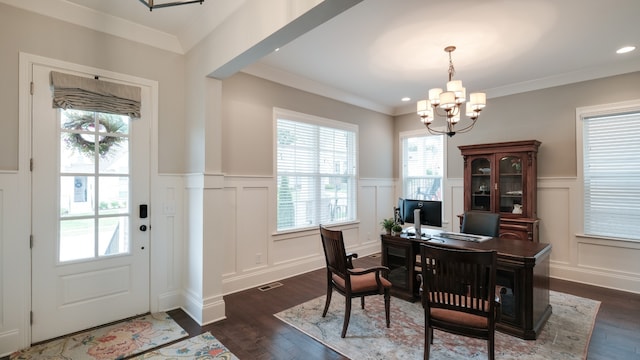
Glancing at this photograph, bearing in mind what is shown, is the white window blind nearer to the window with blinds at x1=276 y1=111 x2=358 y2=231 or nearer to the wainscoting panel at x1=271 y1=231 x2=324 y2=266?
the window with blinds at x1=276 y1=111 x2=358 y2=231

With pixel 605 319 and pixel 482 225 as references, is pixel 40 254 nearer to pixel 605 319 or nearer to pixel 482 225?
pixel 482 225

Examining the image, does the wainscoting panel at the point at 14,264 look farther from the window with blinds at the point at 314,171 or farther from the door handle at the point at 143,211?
the window with blinds at the point at 314,171

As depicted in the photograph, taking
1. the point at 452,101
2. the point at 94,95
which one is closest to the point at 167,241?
the point at 94,95

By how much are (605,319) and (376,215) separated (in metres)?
3.49

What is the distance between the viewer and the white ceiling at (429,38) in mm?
2646

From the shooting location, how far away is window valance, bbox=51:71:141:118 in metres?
2.60

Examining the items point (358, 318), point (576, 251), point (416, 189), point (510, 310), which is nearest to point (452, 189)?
point (416, 189)

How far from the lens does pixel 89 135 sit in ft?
9.18

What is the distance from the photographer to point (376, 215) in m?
5.96

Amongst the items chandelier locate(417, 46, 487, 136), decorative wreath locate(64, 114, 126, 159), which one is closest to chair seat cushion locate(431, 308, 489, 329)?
chandelier locate(417, 46, 487, 136)

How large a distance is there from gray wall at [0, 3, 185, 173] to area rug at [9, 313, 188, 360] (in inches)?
59.8

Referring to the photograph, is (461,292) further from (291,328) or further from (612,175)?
(612,175)

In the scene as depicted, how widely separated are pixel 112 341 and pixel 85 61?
8.29 ft

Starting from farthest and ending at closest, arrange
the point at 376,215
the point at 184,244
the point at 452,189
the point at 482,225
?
the point at 376,215 < the point at 452,189 < the point at 482,225 < the point at 184,244
